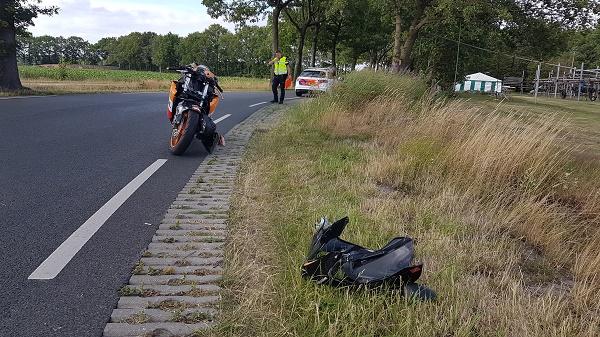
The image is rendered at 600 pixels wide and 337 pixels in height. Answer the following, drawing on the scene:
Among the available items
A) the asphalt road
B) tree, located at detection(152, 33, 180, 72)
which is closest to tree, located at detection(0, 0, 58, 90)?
the asphalt road

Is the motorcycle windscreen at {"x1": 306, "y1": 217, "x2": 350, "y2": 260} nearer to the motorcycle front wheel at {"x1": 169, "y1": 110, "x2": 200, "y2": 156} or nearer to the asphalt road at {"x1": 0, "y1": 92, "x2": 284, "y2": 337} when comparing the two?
the asphalt road at {"x1": 0, "y1": 92, "x2": 284, "y2": 337}

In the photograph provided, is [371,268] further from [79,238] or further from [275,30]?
[275,30]

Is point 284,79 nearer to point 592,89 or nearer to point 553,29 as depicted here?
point 553,29

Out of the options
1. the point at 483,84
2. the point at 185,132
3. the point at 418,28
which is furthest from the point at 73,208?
the point at 483,84

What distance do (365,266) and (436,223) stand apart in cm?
172

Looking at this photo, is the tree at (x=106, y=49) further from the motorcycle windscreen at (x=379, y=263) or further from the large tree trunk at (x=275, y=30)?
the motorcycle windscreen at (x=379, y=263)

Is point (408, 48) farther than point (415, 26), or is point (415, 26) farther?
point (408, 48)

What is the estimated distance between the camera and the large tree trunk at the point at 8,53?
17.9 metres

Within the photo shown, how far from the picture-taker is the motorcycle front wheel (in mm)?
7238

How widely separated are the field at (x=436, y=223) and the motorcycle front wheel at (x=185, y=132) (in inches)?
38.2

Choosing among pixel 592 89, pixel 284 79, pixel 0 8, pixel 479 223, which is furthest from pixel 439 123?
pixel 592 89

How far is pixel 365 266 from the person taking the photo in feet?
9.70

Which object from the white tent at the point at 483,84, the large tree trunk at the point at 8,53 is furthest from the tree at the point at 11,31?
the white tent at the point at 483,84

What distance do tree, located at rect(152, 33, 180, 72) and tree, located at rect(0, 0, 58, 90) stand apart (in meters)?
105
